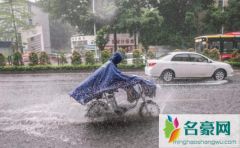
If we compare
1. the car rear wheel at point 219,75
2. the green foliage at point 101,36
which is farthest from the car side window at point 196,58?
the green foliage at point 101,36

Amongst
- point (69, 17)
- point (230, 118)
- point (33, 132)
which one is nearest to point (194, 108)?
point (230, 118)

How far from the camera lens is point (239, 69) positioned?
15.6 meters

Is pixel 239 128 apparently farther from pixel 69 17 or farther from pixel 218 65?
pixel 69 17

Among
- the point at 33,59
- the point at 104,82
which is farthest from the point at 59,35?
the point at 104,82

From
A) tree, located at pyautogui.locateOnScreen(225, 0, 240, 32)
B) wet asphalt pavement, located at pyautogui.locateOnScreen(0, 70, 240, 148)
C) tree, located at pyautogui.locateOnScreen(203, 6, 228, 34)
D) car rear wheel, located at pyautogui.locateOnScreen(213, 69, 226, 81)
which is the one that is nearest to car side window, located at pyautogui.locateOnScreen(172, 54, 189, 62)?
car rear wheel, located at pyautogui.locateOnScreen(213, 69, 226, 81)

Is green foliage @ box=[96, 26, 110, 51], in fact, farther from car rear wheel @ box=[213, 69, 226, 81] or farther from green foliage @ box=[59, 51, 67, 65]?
car rear wheel @ box=[213, 69, 226, 81]

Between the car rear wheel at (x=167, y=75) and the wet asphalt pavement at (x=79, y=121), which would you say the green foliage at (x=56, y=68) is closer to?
the car rear wheel at (x=167, y=75)

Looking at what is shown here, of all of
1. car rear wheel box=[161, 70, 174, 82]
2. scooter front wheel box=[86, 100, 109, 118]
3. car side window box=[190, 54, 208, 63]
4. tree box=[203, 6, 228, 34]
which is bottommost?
scooter front wheel box=[86, 100, 109, 118]

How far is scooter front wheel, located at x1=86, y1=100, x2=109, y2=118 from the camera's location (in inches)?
203

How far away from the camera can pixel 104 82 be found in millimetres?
4844

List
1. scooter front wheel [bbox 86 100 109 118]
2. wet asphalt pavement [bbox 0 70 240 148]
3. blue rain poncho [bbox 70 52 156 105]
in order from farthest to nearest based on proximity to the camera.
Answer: scooter front wheel [bbox 86 100 109 118] → blue rain poncho [bbox 70 52 156 105] → wet asphalt pavement [bbox 0 70 240 148]

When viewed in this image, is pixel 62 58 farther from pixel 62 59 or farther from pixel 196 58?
pixel 196 58

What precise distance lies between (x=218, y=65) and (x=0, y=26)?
2610 cm

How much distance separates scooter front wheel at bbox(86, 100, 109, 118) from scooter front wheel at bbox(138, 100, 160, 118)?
35.7 inches
